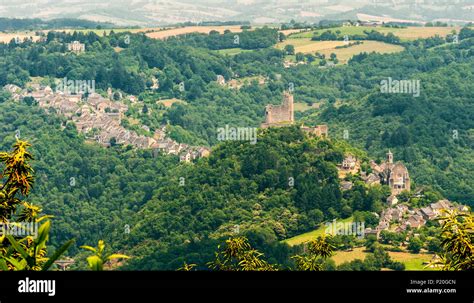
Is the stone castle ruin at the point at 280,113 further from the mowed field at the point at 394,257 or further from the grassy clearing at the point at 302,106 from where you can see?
the grassy clearing at the point at 302,106

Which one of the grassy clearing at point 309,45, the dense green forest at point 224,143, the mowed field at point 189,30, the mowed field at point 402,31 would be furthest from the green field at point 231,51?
the mowed field at point 189,30

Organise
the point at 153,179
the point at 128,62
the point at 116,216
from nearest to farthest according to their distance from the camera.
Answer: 1. the point at 116,216
2. the point at 153,179
3. the point at 128,62

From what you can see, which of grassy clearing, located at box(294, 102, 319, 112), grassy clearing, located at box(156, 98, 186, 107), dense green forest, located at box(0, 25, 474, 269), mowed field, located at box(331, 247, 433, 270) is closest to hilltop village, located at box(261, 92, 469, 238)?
dense green forest, located at box(0, 25, 474, 269)

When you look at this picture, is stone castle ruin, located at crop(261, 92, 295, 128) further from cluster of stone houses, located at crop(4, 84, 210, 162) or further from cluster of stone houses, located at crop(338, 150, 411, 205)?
cluster of stone houses, located at crop(338, 150, 411, 205)

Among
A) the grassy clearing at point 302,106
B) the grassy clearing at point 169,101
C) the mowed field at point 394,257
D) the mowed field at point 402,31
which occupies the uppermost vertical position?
the mowed field at point 394,257

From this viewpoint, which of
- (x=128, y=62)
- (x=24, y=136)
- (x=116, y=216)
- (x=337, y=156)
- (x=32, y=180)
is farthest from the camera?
(x=128, y=62)
